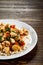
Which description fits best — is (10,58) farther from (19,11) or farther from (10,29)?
(19,11)

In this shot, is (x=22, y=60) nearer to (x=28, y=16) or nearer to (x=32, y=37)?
(x=32, y=37)

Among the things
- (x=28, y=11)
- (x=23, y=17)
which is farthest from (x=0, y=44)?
(x=28, y=11)

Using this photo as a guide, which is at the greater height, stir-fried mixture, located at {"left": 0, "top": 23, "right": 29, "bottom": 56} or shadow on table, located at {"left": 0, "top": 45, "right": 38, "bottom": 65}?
stir-fried mixture, located at {"left": 0, "top": 23, "right": 29, "bottom": 56}

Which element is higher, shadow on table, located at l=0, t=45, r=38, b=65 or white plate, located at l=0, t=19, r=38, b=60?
white plate, located at l=0, t=19, r=38, b=60

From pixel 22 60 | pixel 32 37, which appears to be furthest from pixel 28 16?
pixel 22 60

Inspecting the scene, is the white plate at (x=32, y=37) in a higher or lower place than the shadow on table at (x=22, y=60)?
higher

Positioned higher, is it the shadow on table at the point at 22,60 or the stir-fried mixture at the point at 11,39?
the stir-fried mixture at the point at 11,39
